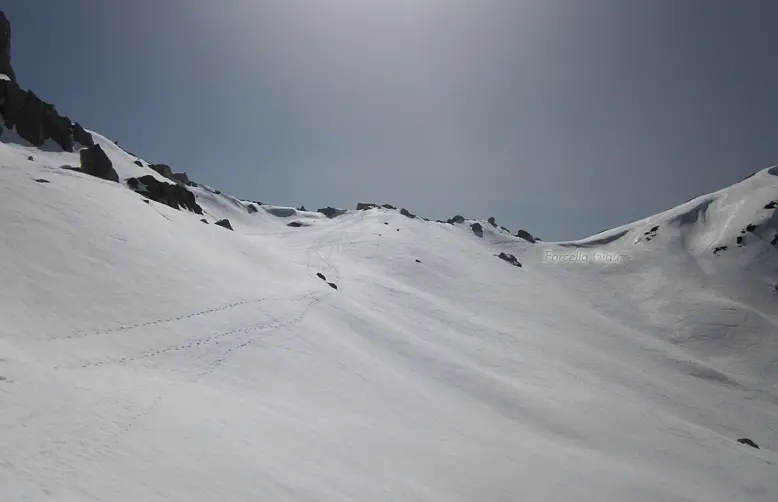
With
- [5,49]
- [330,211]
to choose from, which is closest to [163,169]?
[5,49]

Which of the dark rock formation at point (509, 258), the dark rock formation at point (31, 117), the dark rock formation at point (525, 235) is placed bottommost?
the dark rock formation at point (31, 117)

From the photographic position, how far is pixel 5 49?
51.7 m

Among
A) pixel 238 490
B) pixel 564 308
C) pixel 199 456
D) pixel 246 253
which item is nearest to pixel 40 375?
pixel 199 456

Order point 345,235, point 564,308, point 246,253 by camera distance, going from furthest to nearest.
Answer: point 345,235 → point 564,308 → point 246,253

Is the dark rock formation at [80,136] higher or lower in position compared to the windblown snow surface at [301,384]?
higher

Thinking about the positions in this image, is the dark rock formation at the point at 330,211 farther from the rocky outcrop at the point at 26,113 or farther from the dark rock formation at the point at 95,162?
A: the dark rock formation at the point at 95,162

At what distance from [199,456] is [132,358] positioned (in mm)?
6252

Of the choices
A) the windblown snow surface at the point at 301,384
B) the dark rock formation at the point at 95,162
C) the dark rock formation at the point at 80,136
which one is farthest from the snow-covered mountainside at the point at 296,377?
the dark rock formation at the point at 80,136

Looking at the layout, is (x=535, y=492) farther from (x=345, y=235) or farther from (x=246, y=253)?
(x=345, y=235)

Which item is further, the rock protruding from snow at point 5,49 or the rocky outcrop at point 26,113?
the rock protruding from snow at point 5,49

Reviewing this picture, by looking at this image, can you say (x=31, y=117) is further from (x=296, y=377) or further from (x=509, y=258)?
(x=509, y=258)

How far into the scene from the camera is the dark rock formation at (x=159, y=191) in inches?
1839

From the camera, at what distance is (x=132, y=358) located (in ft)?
45.5

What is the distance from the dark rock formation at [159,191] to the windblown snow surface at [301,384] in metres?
8.23
